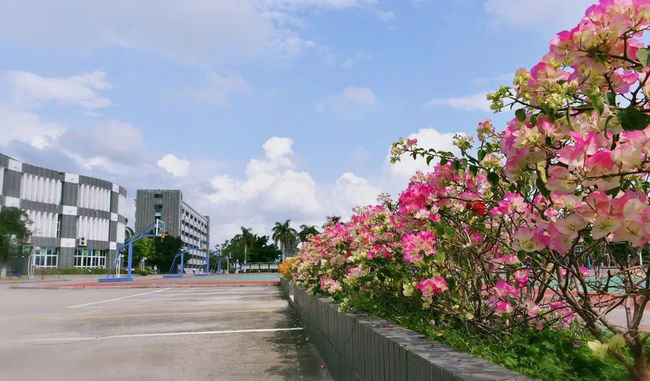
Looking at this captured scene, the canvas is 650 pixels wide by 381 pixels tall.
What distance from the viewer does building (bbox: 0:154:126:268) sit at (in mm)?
61125

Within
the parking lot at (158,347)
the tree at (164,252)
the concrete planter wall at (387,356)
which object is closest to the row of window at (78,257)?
the tree at (164,252)

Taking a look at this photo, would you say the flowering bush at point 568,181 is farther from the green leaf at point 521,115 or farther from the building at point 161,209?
the building at point 161,209

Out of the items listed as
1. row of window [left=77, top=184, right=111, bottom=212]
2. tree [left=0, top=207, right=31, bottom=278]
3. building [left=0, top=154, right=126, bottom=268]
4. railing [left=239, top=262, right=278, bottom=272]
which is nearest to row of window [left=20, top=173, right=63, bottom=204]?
building [left=0, top=154, right=126, bottom=268]

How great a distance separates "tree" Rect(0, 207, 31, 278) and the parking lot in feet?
138

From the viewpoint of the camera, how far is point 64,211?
68500mm

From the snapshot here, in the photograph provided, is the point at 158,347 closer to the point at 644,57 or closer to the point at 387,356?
the point at 387,356

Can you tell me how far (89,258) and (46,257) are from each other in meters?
7.07

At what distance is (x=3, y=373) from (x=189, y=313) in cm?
661

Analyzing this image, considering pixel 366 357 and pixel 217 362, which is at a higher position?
pixel 366 357

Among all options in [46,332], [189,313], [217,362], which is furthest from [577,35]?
[189,313]

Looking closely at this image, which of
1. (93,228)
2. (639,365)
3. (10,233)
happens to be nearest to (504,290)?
(639,365)

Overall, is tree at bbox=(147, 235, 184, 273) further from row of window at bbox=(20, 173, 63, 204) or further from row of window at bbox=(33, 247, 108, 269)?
row of window at bbox=(20, 173, 63, 204)

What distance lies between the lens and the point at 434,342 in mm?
3172

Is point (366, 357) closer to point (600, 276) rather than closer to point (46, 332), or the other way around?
point (600, 276)
